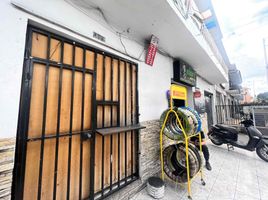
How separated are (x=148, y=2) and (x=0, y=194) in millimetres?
2721

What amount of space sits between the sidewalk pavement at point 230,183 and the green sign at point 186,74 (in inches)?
102

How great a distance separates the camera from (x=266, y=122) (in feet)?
20.9

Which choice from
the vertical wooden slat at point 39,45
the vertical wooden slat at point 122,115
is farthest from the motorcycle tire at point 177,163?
the vertical wooden slat at point 39,45

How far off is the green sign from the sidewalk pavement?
2590 mm

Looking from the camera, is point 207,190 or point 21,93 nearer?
point 21,93

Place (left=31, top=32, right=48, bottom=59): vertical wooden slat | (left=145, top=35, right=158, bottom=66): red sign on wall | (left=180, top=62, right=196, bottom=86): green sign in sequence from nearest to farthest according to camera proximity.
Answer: (left=31, top=32, right=48, bottom=59): vertical wooden slat → (left=145, top=35, right=158, bottom=66): red sign on wall → (left=180, top=62, right=196, bottom=86): green sign

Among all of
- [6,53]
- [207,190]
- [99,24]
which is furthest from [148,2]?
[207,190]

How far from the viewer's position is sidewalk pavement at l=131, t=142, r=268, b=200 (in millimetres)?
2346

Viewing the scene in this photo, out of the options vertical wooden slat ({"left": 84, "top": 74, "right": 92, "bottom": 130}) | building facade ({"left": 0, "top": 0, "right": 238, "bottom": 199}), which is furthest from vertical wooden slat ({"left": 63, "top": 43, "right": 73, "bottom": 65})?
vertical wooden slat ({"left": 84, "top": 74, "right": 92, "bottom": 130})

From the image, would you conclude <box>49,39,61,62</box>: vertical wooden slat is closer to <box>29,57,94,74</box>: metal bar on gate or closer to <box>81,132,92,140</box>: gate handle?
<box>29,57,94,74</box>: metal bar on gate

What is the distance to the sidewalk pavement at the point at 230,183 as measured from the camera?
235 cm

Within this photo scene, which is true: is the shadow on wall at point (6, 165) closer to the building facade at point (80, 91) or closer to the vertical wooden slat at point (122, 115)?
the building facade at point (80, 91)

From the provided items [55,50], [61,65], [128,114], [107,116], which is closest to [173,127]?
[128,114]

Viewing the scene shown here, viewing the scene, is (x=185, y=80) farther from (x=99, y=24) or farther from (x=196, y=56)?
(x=99, y=24)
